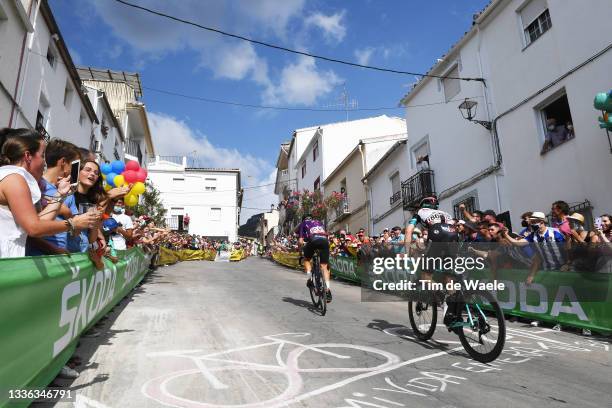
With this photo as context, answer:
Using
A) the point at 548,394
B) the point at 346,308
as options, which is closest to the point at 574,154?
the point at 346,308

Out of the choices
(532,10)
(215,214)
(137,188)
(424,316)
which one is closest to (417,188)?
A: (532,10)

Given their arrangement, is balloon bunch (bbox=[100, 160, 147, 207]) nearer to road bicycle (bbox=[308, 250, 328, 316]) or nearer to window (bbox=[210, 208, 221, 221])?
road bicycle (bbox=[308, 250, 328, 316])

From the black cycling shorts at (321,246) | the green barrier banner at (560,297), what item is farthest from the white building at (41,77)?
the green barrier banner at (560,297)

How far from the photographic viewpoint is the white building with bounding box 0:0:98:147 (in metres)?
11.8

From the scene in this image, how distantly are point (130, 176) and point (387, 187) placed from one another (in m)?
14.8

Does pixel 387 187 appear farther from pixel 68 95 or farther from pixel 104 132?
pixel 104 132

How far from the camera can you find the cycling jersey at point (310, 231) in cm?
771

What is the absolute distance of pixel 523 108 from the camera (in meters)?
12.0

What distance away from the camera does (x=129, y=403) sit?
121 inches

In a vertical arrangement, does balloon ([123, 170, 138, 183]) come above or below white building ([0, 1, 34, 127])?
below

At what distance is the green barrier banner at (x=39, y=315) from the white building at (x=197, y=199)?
43.6 meters

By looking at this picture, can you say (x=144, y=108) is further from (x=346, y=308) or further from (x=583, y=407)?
(x=583, y=407)

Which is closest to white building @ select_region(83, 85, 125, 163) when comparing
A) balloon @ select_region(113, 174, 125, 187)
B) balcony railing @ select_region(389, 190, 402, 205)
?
balloon @ select_region(113, 174, 125, 187)

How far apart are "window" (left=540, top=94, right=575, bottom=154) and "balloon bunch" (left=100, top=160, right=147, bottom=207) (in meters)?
10.6
